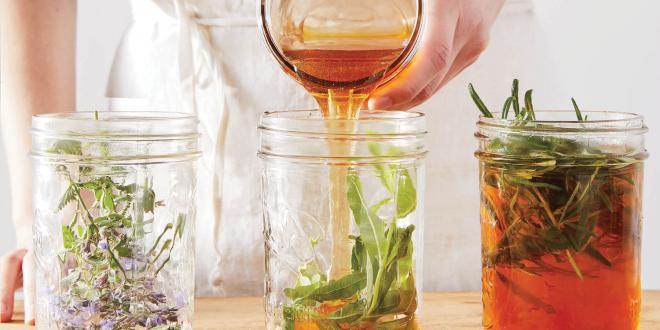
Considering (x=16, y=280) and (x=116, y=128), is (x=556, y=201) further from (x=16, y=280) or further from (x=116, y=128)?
(x=16, y=280)

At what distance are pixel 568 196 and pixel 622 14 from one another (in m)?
1.88

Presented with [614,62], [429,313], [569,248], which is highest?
[614,62]

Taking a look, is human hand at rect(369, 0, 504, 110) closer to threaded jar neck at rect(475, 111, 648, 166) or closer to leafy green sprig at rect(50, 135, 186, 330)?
threaded jar neck at rect(475, 111, 648, 166)

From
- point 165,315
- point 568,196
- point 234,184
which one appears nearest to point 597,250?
point 568,196

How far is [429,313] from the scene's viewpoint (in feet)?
2.95

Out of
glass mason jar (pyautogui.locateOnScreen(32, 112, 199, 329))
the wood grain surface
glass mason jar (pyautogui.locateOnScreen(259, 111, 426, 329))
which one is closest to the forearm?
the wood grain surface

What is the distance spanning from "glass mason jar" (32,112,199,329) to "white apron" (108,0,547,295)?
0.43 m

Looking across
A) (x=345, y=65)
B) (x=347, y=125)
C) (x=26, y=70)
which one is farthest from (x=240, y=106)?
(x=347, y=125)

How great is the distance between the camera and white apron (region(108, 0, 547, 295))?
1160 millimetres

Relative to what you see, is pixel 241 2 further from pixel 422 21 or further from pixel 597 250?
pixel 597 250

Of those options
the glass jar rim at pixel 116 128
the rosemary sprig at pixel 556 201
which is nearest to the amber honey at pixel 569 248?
the rosemary sprig at pixel 556 201

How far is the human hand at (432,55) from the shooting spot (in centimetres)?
86

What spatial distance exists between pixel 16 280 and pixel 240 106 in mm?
367

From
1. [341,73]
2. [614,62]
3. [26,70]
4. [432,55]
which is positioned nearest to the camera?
Result: [341,73]
